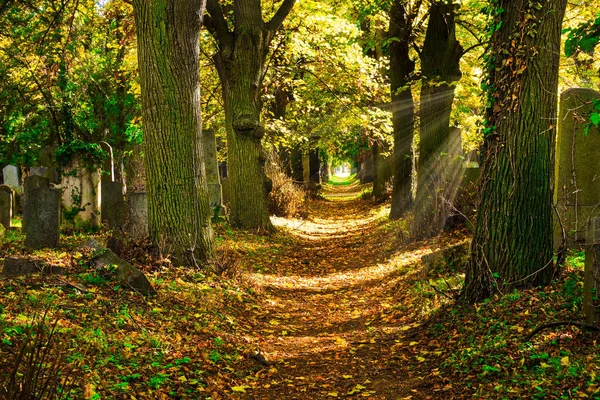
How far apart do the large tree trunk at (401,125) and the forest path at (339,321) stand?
2.37 m

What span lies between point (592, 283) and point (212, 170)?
35.5 feet

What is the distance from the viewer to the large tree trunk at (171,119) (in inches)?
304

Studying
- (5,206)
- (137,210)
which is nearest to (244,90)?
(137,210)

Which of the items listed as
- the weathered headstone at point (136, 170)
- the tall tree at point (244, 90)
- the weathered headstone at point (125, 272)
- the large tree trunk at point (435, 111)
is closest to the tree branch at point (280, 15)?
the tall tree at point (244, 90)

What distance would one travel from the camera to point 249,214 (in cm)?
1291

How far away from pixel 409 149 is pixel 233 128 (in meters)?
5.98

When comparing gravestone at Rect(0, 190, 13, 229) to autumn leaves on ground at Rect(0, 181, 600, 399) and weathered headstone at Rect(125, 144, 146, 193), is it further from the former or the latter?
autumn leaves on ground at Rect(0, 181, 600, 399)

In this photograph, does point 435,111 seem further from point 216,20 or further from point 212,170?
point 212,170

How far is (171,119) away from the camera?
7.80m

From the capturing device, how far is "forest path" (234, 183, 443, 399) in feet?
16.6

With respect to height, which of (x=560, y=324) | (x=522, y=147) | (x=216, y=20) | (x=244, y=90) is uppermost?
(x=216, y=20)

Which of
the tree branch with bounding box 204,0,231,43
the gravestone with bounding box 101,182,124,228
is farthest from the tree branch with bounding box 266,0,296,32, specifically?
the gravestone with bounding box 101,182,124,228

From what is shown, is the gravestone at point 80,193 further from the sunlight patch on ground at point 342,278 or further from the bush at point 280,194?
the bush at point 280,194

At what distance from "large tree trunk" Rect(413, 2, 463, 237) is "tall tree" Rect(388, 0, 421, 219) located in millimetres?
1771
